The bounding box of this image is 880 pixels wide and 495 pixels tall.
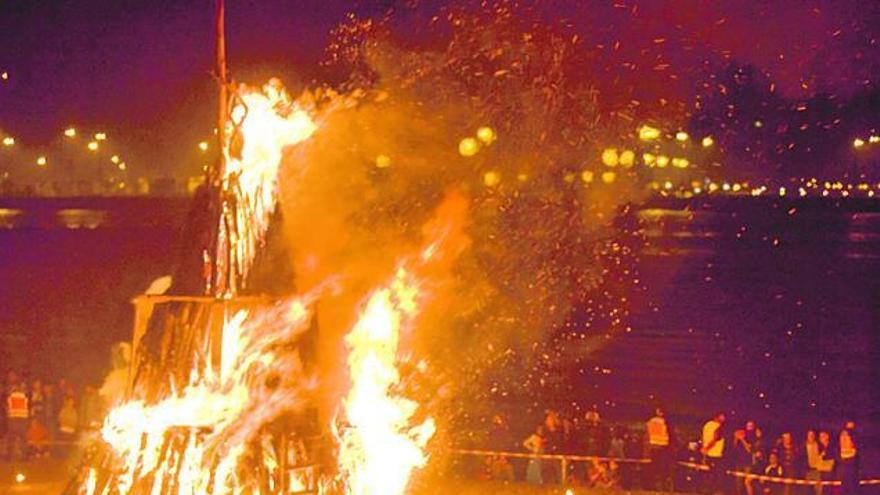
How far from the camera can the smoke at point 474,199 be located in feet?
52.4

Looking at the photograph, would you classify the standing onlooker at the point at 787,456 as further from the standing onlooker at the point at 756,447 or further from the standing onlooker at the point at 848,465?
the standing onlooker at the point at 848,465

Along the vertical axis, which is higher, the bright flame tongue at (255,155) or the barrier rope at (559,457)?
the bright flame tongue at (255,155)

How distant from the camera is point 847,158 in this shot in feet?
114

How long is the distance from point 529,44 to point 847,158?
22216mm

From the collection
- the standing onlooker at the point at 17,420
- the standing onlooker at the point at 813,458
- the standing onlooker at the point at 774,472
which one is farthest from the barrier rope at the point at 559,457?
the standing onlooker at the point at 17,420

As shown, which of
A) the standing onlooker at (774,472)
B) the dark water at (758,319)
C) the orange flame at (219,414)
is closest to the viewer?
the orange flame at (219,414)

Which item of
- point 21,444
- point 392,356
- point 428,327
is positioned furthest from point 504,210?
point 392,356

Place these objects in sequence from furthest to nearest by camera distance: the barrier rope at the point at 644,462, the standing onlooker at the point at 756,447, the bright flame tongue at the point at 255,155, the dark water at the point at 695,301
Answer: the dark water at the point at 695,301
the standing onlooker at the point at 756,447
the barrier rope at the point at 644,462
the bright flame tongue at the point at 255,155

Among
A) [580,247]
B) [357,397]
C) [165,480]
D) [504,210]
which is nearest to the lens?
[165,480]

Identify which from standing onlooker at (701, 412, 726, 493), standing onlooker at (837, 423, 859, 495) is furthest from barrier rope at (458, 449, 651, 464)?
standing onlooker at (837, 423, 859, 495)

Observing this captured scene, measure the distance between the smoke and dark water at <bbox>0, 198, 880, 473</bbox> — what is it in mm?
1337

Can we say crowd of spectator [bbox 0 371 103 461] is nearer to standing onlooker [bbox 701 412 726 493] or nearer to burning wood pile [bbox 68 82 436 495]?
standing onlooker [bbox 701 412 726 493]

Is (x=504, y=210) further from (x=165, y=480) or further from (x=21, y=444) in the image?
(x=165, y=480)

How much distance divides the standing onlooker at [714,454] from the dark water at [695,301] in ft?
30.4
